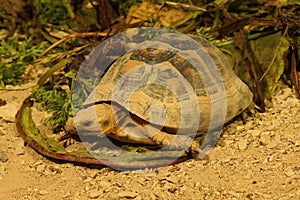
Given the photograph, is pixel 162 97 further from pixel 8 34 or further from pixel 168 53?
pixel 8 34

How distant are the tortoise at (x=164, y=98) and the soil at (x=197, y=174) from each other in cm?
12

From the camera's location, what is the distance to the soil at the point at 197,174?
239 cm

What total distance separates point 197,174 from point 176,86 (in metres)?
0.42

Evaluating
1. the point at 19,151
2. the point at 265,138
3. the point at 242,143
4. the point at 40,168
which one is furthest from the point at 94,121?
the point at 265,138

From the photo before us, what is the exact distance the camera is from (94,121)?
2592 mm

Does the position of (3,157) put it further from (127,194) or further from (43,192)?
(127,194)

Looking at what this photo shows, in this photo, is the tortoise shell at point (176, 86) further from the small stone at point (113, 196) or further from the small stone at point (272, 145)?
the small stone at point (113, 196)

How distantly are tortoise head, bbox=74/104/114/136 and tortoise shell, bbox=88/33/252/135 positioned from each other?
7 cm

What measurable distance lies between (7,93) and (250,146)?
1420mm

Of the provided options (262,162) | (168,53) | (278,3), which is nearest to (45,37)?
(168,53)

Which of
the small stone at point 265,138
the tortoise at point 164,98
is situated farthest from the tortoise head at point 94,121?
the small stone at point 265,138

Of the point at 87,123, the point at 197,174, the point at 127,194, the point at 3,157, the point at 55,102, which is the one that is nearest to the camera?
the point at 127,194

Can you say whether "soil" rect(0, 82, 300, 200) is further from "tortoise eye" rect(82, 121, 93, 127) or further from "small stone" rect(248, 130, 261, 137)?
"tortoise eye" rect(82, 121, 93, 127)

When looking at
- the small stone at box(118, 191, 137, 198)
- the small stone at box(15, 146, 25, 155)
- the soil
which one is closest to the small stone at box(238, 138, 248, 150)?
the soil
